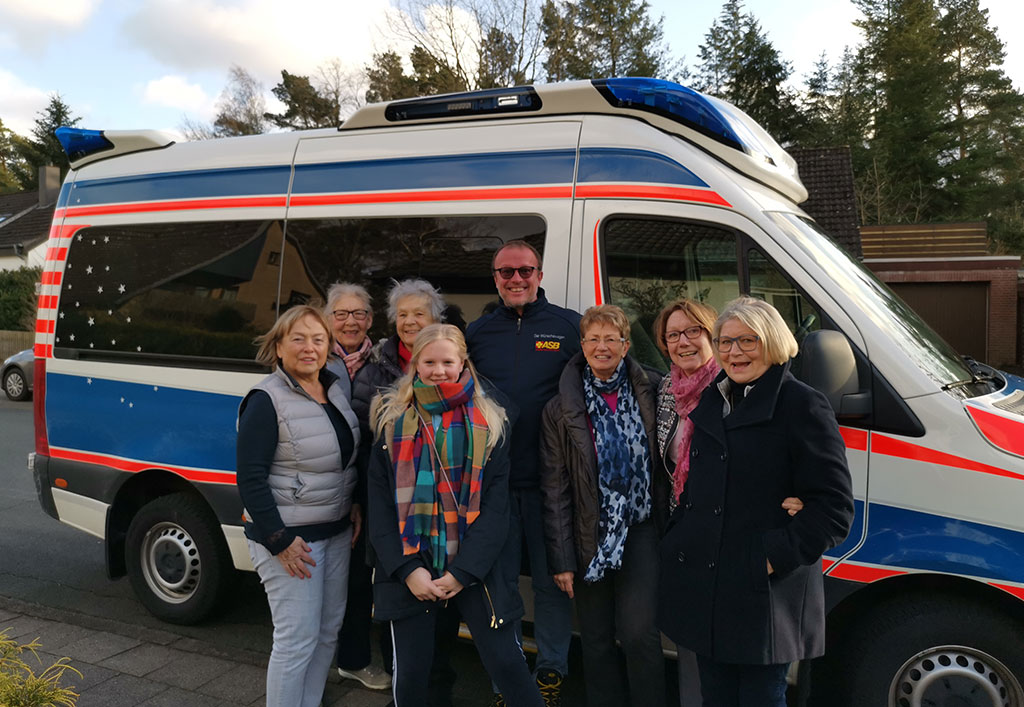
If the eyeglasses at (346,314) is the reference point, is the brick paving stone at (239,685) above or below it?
below

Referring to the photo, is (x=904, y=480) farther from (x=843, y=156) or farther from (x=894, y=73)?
(x=894, y=73)

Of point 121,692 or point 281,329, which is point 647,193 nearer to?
point 281,329

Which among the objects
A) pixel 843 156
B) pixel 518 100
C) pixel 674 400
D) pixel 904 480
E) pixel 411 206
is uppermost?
pixel 843 156

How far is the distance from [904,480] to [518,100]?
2.42 m

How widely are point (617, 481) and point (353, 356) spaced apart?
1504 millimetres

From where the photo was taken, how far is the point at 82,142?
17.1 feet

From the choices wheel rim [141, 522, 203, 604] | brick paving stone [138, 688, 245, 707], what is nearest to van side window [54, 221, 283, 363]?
wheel rim [141, 522, 203, 604]

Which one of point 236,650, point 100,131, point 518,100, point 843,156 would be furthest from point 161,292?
point 843,156

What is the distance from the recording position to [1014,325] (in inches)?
784

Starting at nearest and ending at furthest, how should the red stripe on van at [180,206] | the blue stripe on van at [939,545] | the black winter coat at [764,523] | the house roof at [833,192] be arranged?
1. the black winter coat at [764,523]
2. the blue stripe on van at [939,545]
3. the red stripe on van at [180,206]
4. the house roof at [833,192]

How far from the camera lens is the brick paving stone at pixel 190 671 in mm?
3998

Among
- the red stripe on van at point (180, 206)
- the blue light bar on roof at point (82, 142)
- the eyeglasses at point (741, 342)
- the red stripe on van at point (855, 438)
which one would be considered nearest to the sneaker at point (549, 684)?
the red stripe on van at point (855, 438)

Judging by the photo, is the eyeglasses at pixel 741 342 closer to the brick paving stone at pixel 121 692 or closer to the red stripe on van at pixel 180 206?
the red stripe on van at pixel 180 206

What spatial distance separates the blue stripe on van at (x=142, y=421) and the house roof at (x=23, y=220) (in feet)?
104
